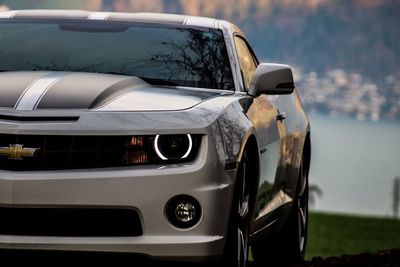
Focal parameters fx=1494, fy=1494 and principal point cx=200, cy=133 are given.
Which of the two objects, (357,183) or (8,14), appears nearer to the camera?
(8,14)

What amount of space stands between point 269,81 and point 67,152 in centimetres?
184

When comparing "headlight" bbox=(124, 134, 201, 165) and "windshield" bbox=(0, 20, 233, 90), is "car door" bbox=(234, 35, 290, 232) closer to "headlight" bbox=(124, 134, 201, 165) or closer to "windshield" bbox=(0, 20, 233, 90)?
"windshield" bbox=(0, 20, 233, 90)

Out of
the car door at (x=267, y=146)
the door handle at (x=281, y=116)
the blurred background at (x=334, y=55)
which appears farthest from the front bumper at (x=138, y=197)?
the blurred background at (x=334, y=55)

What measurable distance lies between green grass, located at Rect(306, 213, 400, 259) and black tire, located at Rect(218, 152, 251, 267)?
1032 inches

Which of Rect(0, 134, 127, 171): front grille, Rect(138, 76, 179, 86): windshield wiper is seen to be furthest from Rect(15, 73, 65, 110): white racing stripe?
Rect(138, 76, 179, 86): windshield wiper

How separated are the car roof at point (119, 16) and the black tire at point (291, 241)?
1.72 m

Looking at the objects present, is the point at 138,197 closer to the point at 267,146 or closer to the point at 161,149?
the point at 161,149

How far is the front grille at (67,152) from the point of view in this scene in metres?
6.68

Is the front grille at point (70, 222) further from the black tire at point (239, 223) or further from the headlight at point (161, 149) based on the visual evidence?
the black tire at point (239, 223)

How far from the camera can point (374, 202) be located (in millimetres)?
123938

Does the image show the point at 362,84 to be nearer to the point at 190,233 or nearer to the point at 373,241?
the point at 373,241

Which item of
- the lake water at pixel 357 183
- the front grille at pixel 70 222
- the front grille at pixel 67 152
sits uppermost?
the front grille at pixel 67 152

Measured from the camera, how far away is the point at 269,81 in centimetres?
821

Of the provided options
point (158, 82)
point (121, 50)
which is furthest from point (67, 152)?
point (121, 50)
